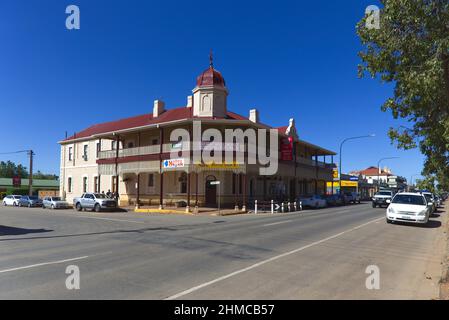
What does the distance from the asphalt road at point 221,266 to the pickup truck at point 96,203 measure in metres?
17.5

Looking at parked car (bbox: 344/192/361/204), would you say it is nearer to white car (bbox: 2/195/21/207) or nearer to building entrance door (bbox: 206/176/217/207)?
building entrance door (bbox: 206/176/217/207)

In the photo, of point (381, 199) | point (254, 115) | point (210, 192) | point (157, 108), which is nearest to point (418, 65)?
point (210, 192)

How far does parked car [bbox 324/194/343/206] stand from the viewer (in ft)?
143

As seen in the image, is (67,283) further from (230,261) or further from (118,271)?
(230,261)

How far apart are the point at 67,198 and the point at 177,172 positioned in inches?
814

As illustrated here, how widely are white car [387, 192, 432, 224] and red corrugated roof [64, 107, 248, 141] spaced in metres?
18.8

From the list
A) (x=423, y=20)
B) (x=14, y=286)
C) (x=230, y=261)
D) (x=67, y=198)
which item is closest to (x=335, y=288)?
(x=230, y=261)

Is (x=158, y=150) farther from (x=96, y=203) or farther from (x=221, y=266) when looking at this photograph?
(x=221, y=266)

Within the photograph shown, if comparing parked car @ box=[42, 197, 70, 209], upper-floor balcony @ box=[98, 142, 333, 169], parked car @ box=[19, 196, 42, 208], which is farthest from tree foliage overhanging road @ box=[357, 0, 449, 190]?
parked car @ box=[19, 196, 42, 208]

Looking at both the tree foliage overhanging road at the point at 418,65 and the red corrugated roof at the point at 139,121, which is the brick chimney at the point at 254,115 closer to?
the red corrugated roof at the point at 139,121

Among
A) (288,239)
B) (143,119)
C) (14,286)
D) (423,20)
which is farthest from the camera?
(143,119)

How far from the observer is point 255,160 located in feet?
97.9

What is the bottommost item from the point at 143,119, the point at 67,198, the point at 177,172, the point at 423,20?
the point at 67,198

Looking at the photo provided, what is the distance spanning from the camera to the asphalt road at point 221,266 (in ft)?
20.4
